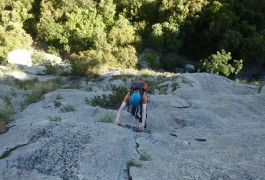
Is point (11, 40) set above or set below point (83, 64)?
above

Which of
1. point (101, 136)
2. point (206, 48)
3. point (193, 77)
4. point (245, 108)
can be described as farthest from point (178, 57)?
point (101, 136)

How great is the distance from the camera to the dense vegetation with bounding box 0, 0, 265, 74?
2994cm

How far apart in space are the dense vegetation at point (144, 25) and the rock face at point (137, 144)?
16.9m

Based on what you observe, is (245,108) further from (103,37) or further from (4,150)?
(103,37)

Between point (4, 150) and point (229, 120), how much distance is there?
7.29 meters

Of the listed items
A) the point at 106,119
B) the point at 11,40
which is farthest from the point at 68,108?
the point at 11,40

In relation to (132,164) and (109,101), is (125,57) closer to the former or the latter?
(109,101)

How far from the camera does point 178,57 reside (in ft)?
112

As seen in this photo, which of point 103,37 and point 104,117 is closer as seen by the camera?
point 104,117

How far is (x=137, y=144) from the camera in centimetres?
840

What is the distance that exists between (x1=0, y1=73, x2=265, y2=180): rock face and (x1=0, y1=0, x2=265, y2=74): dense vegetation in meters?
16.9

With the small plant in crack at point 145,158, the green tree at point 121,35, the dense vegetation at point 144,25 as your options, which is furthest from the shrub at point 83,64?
the small plant in crack at point 145,158

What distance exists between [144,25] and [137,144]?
85.4 feet

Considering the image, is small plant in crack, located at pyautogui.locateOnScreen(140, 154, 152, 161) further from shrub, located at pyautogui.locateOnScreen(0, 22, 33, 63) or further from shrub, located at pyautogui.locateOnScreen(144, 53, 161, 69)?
shrub, located at pyautogui.locateOnScreen(144, 53, 161, 69)
